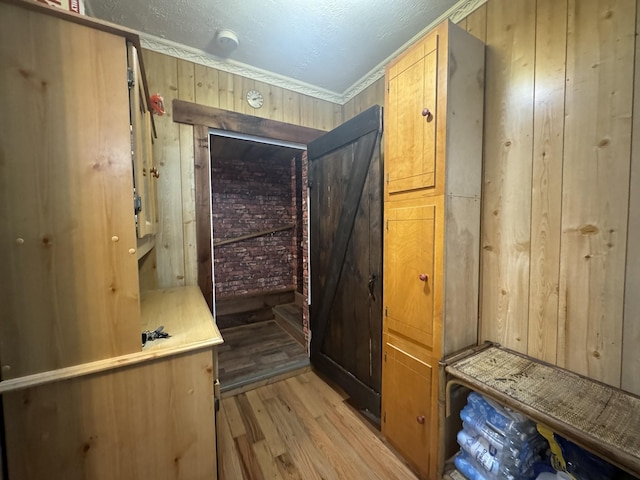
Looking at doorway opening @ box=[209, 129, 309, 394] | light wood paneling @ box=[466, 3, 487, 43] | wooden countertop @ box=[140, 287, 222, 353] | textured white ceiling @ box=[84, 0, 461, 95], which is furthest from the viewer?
doorway opening @ box=[209, 129, 309, 394]

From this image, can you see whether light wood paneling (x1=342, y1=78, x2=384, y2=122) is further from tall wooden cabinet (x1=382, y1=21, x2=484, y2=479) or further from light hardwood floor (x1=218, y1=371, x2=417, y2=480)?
light hardwood floor (x1=218, y1=371, x2=417, y2=480)

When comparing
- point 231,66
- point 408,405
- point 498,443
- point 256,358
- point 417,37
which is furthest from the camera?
→ point 256,358

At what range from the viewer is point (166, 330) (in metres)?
1.21

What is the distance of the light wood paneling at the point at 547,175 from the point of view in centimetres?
114

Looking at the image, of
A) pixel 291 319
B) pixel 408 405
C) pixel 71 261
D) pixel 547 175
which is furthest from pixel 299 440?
pixel 547 175

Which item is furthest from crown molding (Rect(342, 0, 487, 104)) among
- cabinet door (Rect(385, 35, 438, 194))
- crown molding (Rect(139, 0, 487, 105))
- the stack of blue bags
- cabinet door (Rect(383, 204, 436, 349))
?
the stack of blue bags

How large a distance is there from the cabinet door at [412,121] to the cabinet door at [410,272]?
17 centimetres

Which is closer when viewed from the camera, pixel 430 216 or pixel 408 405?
pixel 430 216

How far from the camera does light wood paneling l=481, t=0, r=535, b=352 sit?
1.25 m

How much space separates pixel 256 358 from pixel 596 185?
286cm

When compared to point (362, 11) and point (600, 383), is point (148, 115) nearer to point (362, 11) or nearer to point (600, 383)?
point (362, 11)

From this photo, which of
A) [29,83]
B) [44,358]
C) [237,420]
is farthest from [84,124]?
[237,420]

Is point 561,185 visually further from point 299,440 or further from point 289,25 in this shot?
point 299,440

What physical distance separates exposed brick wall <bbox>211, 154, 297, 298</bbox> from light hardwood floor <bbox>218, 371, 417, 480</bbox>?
2448 mm
